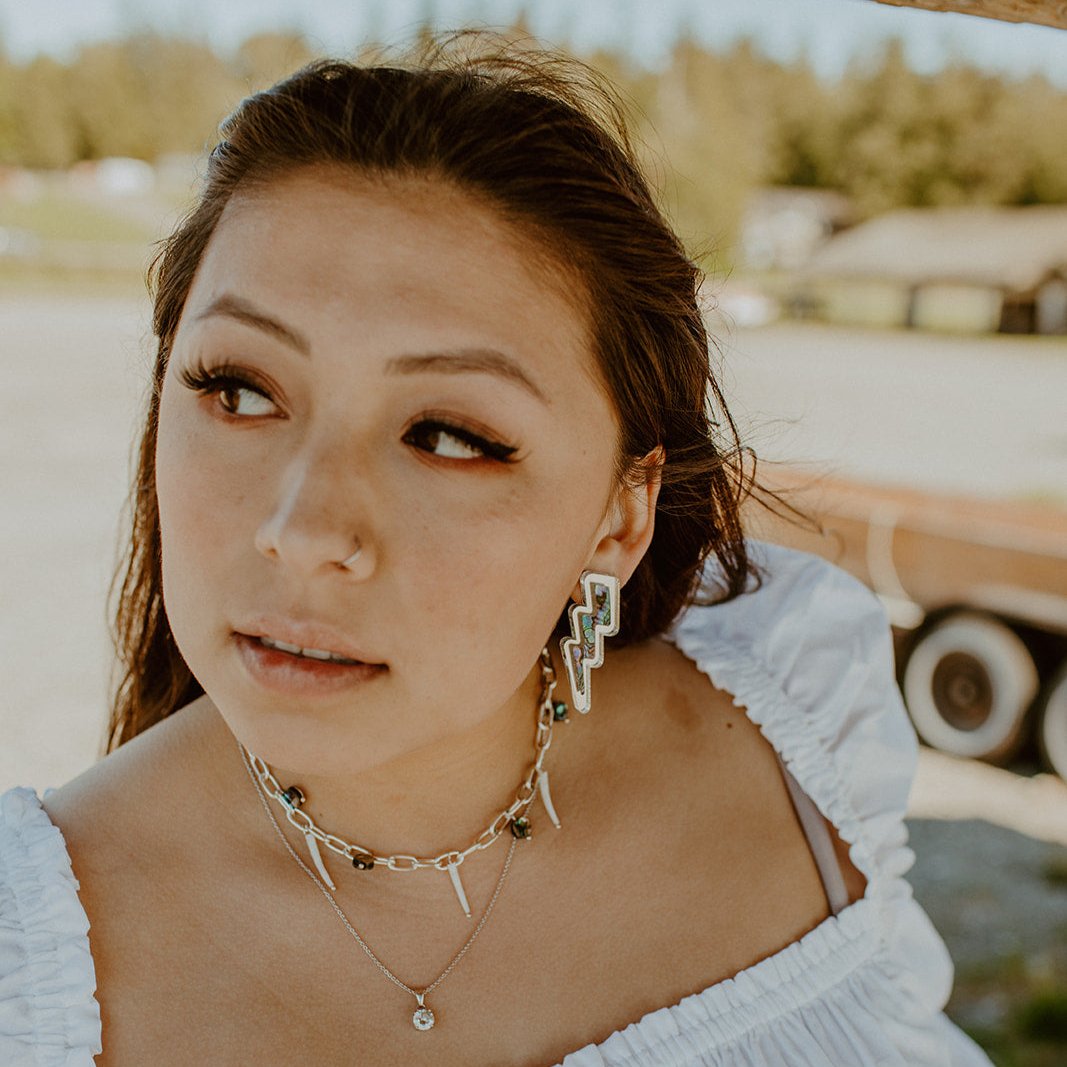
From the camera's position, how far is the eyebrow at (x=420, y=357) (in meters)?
1.25

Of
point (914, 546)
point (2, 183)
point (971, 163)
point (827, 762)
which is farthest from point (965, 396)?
point (2, 183)

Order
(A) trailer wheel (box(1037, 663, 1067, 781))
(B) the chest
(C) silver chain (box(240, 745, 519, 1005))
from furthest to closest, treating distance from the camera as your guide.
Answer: (A) trailer wheel (box(1037, 663, 1067, 781)) → (C) silver chain (box(240, 745, 519, 1005)) → (B) the chest

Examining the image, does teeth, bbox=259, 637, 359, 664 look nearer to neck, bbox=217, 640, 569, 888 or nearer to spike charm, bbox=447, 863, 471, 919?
neck, bbox=217, 640, 569, 888

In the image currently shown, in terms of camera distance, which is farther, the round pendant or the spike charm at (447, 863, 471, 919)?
the spike charm at (447, 863, 471, 919)

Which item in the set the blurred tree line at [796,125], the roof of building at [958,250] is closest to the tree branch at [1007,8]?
the roof of building at [958,250]

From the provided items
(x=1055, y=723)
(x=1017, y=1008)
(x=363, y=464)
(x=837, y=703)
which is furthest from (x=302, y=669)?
(x=1055, y=723)

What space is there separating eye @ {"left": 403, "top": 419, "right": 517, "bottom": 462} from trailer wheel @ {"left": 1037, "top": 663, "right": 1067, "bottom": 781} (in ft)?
14.2

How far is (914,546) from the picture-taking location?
5.37 meters

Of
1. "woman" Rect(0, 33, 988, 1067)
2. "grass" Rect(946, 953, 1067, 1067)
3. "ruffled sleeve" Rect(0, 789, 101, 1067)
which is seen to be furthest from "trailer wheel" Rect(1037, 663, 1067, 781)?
"ruffled sleeve" Rect(0, 789, 101, 1067)

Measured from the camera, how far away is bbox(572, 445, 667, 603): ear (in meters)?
1.57

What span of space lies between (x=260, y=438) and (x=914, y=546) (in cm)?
465

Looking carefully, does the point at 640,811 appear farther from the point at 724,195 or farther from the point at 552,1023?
the point at 724,195

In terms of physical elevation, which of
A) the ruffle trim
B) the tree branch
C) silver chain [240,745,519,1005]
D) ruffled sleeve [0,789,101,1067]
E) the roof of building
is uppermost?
the tree branch

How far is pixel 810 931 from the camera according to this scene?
1.66m
